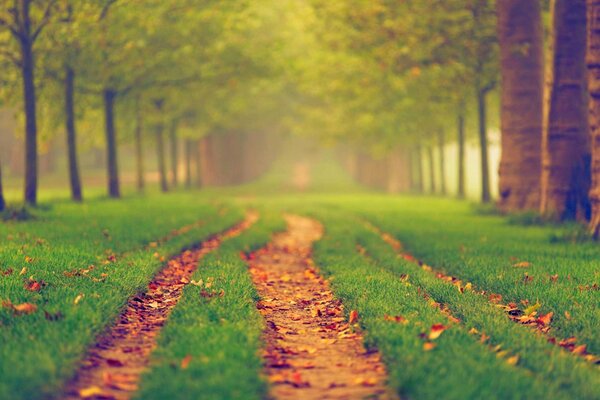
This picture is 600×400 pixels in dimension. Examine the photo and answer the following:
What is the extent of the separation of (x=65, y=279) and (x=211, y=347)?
11.9 ft

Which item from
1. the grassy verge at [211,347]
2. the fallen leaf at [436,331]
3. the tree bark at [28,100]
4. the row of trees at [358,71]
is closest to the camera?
the grassy verge at [211,347]

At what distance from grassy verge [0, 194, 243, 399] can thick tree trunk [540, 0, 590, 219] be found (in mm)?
7621

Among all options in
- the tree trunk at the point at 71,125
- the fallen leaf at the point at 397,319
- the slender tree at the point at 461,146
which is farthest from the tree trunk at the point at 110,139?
the fallen leaf at the point at 397,319

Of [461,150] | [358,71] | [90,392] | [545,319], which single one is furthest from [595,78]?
[461,150]

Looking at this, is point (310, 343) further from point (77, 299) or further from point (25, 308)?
point (25, 308)

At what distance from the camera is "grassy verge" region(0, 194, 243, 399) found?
6.39 metres

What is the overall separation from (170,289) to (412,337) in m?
4.23

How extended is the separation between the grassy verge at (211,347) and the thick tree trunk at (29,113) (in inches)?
463

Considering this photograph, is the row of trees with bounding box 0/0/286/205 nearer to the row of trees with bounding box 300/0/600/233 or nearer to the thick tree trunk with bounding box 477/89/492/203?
the row of trees with bounding box 300/0/600/233

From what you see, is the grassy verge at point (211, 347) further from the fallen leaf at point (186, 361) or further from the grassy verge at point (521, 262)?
the grassy verge at point (521, 262)

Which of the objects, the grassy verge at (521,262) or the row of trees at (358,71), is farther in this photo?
the row of trees at (358,71)

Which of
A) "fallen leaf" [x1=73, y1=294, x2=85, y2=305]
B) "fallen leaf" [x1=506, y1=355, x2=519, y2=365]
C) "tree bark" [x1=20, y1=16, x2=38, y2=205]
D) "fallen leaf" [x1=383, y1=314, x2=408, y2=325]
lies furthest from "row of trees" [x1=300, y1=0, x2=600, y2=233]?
"fallen leaf" [x1=73, y1=294, x2=85, y2=305]

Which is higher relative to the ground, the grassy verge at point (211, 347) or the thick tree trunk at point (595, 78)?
the thick tree trunk at point (595, 78)

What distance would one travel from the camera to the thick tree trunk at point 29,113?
2114 cm
